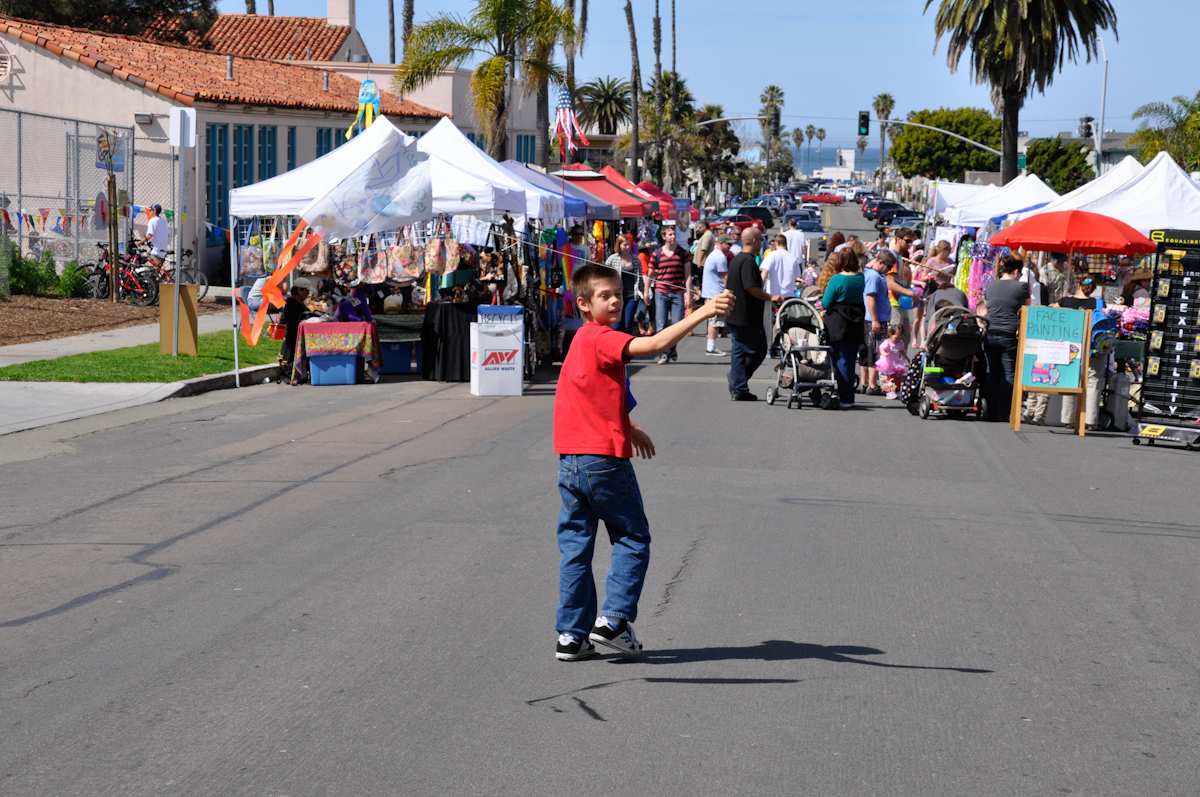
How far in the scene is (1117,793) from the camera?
16.5 feet

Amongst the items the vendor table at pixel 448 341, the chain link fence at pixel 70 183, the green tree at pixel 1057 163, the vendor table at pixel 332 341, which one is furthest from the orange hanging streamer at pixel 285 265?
the green tree at pixel 1057 163

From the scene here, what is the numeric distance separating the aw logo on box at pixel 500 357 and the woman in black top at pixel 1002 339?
5.27m

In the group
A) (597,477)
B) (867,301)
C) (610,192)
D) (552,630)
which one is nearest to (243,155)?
(610,192)

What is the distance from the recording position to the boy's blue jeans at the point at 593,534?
20.7ft

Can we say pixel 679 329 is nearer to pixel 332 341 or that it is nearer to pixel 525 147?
pixel 332 341

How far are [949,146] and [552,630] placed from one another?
12490 centimetres

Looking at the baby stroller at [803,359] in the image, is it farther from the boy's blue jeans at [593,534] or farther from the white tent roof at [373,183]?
the boy's blue jeans at [593,534]

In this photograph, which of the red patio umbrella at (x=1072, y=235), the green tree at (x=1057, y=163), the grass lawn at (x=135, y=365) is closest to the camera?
the grass lawn at (x=135, y=365)

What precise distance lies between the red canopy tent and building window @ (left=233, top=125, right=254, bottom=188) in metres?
6.99

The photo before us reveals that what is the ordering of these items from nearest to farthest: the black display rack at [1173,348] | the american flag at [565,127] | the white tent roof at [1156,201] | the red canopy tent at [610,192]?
1. the black display rack at [1173,348]
2. the white tent roof at [1156,201]
3. the red canopy tent at [610,192]
4. the american flag at [565,127]

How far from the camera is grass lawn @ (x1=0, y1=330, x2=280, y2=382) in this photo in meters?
16.7

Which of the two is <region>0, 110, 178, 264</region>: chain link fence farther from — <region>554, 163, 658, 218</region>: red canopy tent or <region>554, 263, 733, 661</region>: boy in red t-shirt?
<region>554, 263, 733, 661</region>: boy in red t-shirt

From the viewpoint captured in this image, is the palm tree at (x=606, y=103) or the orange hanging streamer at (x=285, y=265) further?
the palm tree at (x=606, y=103)

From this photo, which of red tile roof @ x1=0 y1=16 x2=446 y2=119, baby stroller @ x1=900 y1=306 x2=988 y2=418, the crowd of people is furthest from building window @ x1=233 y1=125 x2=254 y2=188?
baby stroller @ x1=900 y1=306 x2=988 y2=418
